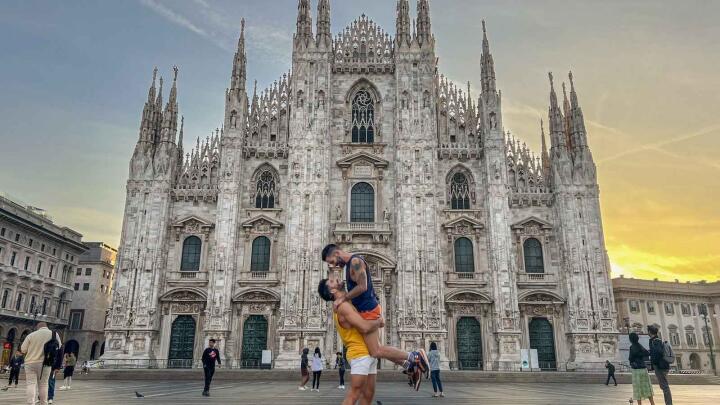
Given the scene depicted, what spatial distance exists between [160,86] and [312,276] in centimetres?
1723

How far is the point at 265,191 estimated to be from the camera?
33812mm

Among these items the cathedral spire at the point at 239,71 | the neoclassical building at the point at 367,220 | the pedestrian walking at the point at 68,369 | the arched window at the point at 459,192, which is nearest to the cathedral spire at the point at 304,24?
the neoclassical building at the point at 367,220

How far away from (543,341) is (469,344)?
4.43 metres

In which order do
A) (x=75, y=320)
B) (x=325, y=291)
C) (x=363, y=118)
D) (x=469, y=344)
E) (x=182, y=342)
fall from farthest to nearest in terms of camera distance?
(x=75, y=320), (x=363, y=118), (x=469, y=344), (x=182, y=342), (x=325, y=291)

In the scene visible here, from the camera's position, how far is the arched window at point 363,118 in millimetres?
35031

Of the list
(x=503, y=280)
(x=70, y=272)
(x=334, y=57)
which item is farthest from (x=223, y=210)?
(x=70, y=272)

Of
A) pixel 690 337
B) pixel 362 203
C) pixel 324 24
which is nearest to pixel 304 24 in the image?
pixel 324 24

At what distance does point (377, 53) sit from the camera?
36.6 m

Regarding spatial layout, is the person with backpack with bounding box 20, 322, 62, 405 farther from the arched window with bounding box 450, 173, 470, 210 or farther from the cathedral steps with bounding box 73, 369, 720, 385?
the arched window with bounding box 450, 173, 470, 210

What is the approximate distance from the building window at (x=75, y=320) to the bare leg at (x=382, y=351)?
56363mm

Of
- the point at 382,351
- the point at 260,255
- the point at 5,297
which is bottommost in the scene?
the point at 382,351

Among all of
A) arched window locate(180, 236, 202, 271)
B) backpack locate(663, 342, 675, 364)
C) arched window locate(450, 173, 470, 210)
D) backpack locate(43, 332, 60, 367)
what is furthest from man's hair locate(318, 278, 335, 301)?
arched window locate(450, 173, 470, 210)

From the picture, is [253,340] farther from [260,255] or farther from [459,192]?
[459,192]

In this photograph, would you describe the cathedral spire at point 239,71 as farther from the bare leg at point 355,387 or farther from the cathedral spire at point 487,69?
the bare leg at point 355,387
